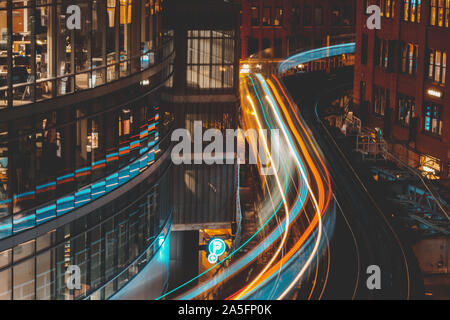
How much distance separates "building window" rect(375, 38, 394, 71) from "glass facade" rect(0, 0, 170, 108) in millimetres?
33044

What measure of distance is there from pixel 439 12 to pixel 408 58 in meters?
5.69

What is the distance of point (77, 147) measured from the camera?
70.7ft

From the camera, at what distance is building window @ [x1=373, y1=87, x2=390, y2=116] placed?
2282 inches

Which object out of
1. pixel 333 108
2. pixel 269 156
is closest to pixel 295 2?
pixel 333 108

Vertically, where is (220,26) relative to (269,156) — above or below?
above

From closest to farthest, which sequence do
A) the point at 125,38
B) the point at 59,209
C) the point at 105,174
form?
the point at 59,209 < the point at 105,174 < the point at 125,38

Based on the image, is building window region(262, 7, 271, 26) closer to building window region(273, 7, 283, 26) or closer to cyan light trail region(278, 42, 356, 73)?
building window region(273, 7, 283, 26)

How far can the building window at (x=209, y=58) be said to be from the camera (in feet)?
134

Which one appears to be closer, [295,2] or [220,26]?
[220,26]

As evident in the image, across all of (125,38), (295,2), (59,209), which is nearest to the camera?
(59,209)

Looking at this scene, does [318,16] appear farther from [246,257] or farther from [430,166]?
[246,257]

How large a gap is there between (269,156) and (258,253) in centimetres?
1474
